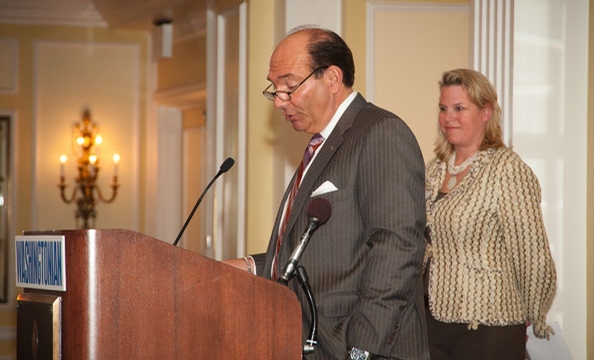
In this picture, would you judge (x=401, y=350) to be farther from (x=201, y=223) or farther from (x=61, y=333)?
(x=201, y=223)

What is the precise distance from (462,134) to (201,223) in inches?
170

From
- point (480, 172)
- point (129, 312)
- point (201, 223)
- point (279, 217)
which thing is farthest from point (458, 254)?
point (201, 223)

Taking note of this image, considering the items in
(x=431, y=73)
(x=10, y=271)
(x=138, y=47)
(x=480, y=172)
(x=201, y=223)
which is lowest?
(x=10, y=271)

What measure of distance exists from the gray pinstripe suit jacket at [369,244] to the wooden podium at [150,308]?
258 mm

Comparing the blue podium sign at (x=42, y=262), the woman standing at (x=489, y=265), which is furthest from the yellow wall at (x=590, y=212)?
the blue podium sign at (x=42, y=262)

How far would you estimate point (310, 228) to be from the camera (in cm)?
193

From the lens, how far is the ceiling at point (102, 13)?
22.8 ft

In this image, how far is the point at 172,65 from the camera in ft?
24.3

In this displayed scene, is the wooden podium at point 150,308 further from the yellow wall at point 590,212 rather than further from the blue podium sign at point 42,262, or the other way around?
the yellow wall at point 590,212

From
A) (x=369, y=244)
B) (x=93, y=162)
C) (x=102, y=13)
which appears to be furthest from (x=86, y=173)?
(x=369, y=244)

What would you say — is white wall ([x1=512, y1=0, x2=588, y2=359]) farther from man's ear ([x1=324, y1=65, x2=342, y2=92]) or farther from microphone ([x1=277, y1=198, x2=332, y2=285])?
microphone ([x1=277, y1=198, x2=332, y2=285])

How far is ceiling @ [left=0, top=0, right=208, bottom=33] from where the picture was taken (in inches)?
273

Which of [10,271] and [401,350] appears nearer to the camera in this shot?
[401,350]

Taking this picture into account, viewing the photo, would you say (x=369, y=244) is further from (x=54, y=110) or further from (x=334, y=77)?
(x=54, y=110)
